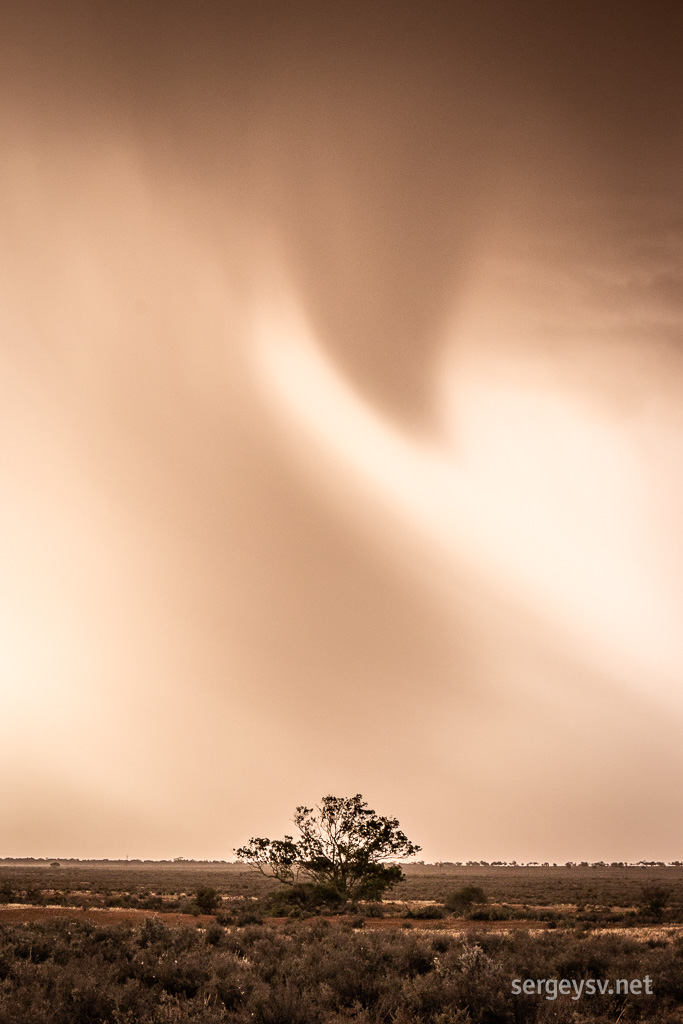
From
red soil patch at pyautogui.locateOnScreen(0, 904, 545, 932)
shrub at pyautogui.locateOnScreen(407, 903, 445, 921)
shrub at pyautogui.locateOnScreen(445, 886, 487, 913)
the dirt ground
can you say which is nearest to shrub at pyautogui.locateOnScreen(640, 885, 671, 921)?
the dirt ground

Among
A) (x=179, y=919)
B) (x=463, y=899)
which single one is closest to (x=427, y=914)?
(x=463, y=899)

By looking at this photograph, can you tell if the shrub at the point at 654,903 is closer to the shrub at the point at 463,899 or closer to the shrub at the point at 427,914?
the shrub at the point at 463,899

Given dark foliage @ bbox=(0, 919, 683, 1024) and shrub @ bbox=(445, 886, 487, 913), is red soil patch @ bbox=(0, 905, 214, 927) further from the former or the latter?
dark foliage @ bbox=(0, 919, 683, 1024)

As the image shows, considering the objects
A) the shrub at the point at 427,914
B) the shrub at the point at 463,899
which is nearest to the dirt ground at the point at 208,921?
the shrub at the point at 427,914

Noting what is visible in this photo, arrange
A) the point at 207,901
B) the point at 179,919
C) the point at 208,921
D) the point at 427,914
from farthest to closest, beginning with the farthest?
the point at 207,901
the point at 427,914
the point at 179,919
the point at 208,921

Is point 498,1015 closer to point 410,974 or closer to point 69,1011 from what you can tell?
point 410,974

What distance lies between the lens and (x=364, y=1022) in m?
14.6

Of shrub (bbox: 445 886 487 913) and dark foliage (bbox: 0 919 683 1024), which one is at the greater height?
dark foliage (bbox: 0 919 683 1024)

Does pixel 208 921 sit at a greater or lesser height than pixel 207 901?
greater

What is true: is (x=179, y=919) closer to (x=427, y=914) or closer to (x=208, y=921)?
(x=208, y=921)

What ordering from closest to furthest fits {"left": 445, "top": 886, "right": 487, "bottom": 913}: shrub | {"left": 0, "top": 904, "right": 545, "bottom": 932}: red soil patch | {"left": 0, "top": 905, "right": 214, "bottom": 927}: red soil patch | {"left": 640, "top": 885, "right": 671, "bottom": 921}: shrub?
{"left": 0, "top": 904, "right": 545, "bottom": 932}: red soil patch < {"left": 0, "top": 905, "right": 214, "bottom": 927}: red soil patch < {"left": 640, "top": 885, "right": 671, "bottom": 921}: shrub < {"left": 445, "top": 886, "right": 487, "bottom": 913}: shrub

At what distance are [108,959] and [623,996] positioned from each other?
1428cm

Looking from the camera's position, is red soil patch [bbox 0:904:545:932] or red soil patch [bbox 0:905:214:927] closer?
red soil patch [bbox 0:904:545:932]

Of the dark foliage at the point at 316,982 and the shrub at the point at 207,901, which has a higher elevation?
the dark foliage at the point at 316,982
